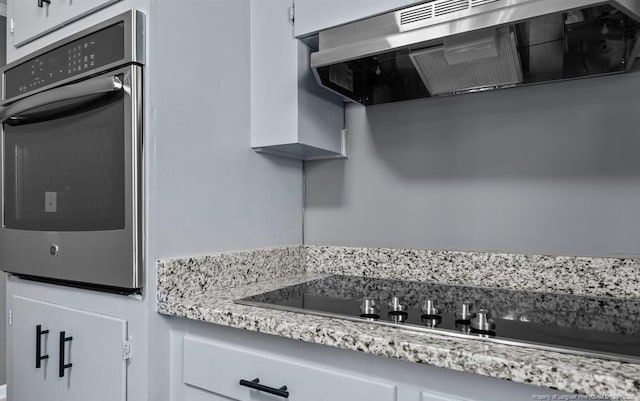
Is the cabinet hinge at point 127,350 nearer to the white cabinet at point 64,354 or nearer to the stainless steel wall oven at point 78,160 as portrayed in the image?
the white cabinet at point 64,354

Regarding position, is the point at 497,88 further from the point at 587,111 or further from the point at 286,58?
the point at 286,58

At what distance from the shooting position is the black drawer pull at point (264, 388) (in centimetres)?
88

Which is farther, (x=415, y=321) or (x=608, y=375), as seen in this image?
(x=415, y=321)

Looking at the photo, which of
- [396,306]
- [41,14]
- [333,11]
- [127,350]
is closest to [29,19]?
[41,14]

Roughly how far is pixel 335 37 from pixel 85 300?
107 centimetres

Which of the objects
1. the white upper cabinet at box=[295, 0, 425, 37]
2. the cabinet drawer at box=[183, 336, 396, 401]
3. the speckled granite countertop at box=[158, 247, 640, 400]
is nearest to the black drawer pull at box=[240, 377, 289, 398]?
the cabinet drawer at box=[183, 336, 396, 401]

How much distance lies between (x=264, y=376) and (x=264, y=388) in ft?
0.09

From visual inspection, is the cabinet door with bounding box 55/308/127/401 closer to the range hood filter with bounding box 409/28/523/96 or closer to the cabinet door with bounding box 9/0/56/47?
the cabinet door with bounding box 9/0/56/47

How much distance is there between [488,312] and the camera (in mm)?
869

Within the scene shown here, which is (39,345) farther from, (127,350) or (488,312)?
(488,312)

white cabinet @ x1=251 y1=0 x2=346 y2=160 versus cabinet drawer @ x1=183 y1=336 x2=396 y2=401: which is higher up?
white cabinet @ x1=251 y1=0 x2=346 y2=160

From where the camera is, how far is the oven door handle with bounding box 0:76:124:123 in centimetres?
106

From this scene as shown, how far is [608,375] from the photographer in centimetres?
59

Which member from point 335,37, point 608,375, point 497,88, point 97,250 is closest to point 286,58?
point 335,37
